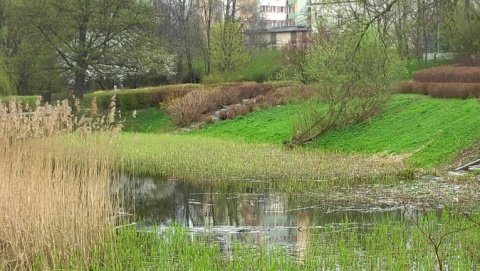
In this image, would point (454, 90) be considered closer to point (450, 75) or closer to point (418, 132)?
point (450, 75)

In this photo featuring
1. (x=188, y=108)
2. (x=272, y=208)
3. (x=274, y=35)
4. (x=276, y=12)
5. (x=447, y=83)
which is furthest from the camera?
(x=276, y=12)

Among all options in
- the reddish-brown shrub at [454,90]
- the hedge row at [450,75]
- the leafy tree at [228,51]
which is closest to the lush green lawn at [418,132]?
the reddish-brown shrub at [454,90]

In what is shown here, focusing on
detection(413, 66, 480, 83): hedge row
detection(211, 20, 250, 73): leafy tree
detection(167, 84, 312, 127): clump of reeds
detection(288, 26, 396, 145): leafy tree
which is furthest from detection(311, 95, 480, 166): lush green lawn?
→ detection(211, 20, 250, 73): leafy tree

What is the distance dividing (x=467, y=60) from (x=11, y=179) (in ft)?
77.6

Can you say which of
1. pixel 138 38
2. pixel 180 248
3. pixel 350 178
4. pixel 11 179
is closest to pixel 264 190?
pixel 350 178

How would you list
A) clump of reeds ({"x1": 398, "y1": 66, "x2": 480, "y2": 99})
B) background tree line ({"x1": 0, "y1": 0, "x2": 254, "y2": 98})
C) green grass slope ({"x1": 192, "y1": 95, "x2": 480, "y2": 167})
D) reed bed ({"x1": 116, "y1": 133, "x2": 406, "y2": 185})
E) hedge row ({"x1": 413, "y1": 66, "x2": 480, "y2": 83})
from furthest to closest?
background tree line ({"x1": 0, "y1": 0, "x2": 254, "y2": 98})
hedge row ({"x1": 413, "y1": 66, "x2": 480, "y2": 83})
clump of reeds ({"x1": 398, "y1": 66, "x2": 480, "y2": 99})
green grass slope ({"x1": 192, "y1": 95, "x2": 480, "y2": 167})
reed bed ({"x1": 116, "y1": 133, "x2": 406, "y2": 185})

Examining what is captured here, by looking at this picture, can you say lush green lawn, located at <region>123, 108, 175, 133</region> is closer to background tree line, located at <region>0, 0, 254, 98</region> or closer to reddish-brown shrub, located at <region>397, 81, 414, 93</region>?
background tree line, located at <region>0, 0, 254, 98</region>

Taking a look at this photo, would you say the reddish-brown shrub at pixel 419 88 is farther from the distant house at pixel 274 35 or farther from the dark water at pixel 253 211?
the distant house at pixel 274 35

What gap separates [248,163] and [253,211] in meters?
5.45

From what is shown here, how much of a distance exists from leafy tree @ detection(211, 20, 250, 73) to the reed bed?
19069mm

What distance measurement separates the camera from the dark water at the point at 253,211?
1024 centimetres

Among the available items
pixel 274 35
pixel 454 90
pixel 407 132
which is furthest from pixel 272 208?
pixel 274 35

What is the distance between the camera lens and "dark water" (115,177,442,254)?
A: 10.2 meters

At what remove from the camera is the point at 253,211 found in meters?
12.0
